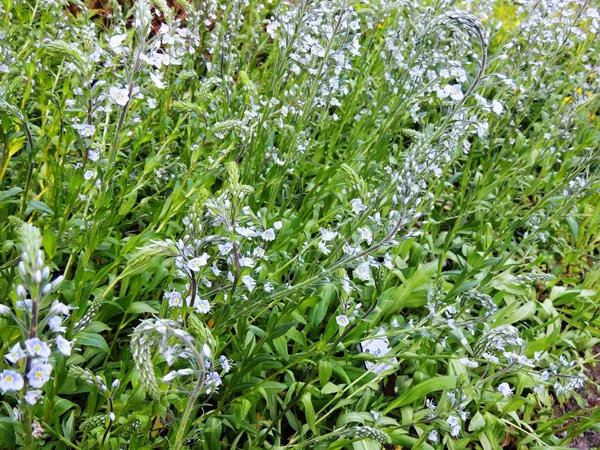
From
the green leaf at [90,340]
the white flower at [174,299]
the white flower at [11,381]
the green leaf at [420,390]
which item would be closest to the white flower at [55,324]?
the white flower at [11,381]

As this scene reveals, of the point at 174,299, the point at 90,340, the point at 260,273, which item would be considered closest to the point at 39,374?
the point at 174,299

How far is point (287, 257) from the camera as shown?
11.8 feet

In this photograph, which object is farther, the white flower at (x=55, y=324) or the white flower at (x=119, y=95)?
the white flower at (x=119, y=95)

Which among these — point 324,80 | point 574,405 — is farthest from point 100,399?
point 574,405

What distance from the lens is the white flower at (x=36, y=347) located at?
1459 millimetres

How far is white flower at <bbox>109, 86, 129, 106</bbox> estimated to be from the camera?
2.24 meters

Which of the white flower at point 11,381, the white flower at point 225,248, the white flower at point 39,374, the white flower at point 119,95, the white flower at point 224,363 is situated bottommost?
the white flower at point 224,363

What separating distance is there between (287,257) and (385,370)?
989mm

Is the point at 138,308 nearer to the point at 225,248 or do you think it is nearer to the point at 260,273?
the point at 260,273

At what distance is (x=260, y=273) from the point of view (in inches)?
136

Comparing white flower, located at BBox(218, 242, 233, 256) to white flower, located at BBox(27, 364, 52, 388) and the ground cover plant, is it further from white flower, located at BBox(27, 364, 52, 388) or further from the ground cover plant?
white flower, located at BBox(27, 364, 52, 388)

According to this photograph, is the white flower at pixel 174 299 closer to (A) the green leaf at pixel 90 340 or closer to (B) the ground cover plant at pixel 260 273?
(B) the ground cover plant at pixel 260 273

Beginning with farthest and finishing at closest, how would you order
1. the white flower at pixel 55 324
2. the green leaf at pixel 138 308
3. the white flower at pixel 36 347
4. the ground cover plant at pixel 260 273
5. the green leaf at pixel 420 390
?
the green leaf at pixel 420 390, the green leaf at pixel 138 308, the ground cover plant at pixel 260 273, the white flower at pixel 55 324, the white flower at pixel 36 347

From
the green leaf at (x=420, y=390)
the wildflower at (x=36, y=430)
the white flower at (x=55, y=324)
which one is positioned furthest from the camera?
the green leaf at (x=420, y=390)
